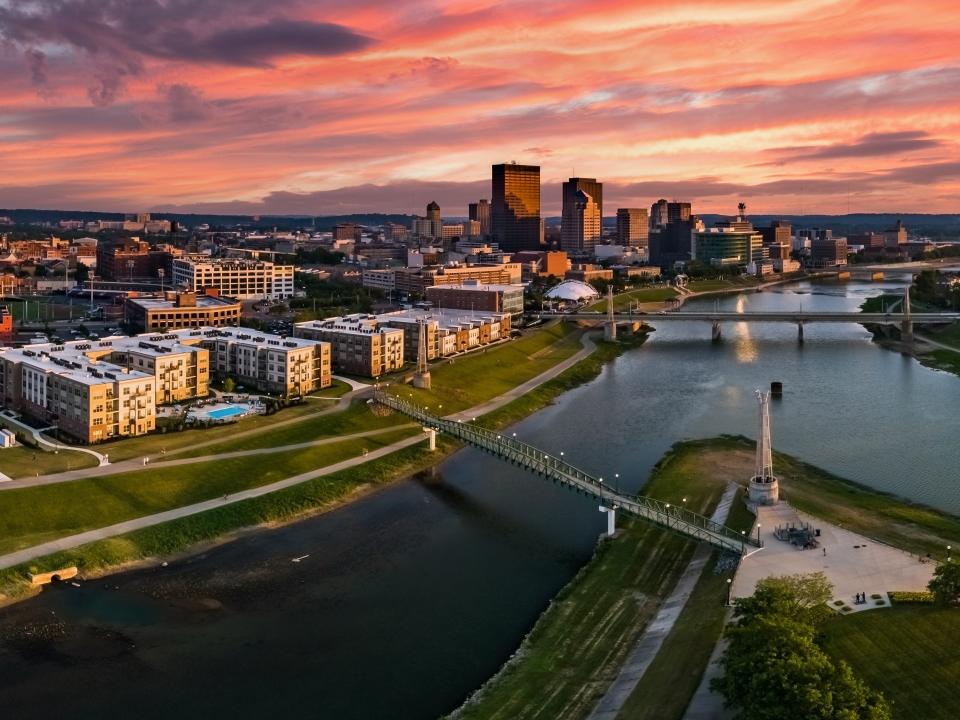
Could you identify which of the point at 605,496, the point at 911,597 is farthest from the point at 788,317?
the point at 911,597

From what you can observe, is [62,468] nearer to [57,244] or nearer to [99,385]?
[99,385]

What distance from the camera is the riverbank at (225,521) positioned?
109ft

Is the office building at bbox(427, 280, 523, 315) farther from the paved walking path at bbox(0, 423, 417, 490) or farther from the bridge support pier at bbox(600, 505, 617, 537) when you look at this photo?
the bridge support pier at bbox(600, 505, 617, 537)

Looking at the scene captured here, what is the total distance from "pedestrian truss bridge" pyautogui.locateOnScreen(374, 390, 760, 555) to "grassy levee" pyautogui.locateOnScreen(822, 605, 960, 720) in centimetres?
616

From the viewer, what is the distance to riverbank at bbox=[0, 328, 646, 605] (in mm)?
33094

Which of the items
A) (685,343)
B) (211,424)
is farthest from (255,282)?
(211,424)

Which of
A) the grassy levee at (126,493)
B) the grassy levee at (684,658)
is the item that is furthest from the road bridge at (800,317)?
the grassy levee at (684,658)

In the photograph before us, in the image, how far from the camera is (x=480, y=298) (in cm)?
10231

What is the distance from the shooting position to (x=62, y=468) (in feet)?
132

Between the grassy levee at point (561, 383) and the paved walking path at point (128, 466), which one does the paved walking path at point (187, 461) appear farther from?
the grassy levee at point (561, 383)

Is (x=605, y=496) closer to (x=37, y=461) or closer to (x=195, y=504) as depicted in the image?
(x=195, y=504)

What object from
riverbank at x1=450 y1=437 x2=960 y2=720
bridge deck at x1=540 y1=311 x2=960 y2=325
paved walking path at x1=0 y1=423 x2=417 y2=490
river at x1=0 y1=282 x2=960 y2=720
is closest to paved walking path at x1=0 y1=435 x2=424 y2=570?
paved walking path at x1=0 y1=423 x2=417 y2=490

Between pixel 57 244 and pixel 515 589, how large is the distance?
187 m

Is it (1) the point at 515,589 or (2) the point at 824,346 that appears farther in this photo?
(2) the point at 824,346
